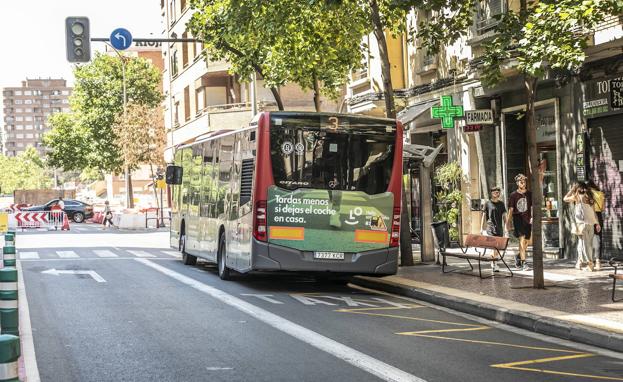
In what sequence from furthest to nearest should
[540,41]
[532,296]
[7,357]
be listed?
[532,296], [540,41], [7,357]

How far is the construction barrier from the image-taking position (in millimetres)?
52656

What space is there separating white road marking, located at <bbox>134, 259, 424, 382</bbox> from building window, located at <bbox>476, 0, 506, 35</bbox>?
34.6 feet

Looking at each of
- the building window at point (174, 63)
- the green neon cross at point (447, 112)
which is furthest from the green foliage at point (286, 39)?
the building window at point (174, 63)

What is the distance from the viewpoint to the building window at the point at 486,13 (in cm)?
2289

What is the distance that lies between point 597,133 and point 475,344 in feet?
35.7

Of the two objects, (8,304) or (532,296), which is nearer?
(8,304)

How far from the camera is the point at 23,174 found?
183500 millimetres

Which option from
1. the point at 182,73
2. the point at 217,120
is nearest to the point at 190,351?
the point at 217,120

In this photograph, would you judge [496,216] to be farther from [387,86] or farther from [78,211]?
[78,211]

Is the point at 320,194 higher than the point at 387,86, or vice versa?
the point at 387,86

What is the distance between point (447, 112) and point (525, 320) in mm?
13143

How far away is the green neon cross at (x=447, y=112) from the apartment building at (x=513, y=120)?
543 mm

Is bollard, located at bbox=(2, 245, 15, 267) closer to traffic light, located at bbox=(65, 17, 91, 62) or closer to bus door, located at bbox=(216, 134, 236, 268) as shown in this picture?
bus door, located at bbox=(216, 134, 236, 268)

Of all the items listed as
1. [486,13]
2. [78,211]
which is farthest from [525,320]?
[78,211]
